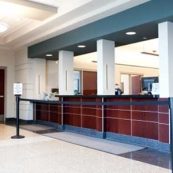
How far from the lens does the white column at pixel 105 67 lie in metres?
6.54


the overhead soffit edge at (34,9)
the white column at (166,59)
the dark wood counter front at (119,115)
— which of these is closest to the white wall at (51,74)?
the dark wood counter front at (119,115)

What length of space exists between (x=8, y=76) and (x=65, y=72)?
3181mm

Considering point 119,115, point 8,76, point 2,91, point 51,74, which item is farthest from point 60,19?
point 2,91

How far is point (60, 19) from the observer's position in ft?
21.1

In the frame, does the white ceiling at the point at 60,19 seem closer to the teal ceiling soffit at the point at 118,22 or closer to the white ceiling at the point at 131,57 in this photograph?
the teal ceiling soffit at the point at 118,22

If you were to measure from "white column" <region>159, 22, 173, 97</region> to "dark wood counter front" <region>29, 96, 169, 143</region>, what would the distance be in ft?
0.95

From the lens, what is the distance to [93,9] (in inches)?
224

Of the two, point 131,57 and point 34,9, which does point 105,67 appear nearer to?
point 34,9

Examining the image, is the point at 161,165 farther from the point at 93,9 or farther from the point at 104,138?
the point at 93,9

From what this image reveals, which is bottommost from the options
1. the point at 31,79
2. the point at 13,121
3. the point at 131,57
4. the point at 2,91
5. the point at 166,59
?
the point at 13,121

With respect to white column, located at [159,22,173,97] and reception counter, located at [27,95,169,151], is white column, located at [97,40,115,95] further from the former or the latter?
white column, located at [159,22,173,97]

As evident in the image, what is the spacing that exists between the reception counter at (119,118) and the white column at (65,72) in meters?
0.53

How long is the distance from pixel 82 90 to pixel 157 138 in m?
7.04

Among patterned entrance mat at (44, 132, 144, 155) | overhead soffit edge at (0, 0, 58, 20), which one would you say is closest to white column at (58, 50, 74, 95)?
overhead soffit edge at (0, 0, 58, 20)
